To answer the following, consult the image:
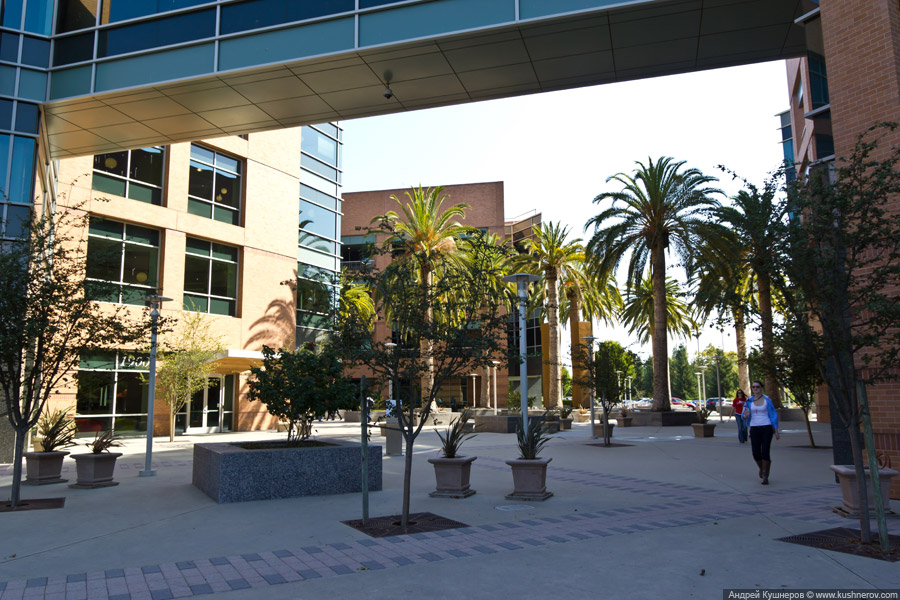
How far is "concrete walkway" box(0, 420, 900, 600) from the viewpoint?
5629 millimetres

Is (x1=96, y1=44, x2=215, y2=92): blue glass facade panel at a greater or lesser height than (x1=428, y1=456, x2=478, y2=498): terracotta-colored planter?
greater

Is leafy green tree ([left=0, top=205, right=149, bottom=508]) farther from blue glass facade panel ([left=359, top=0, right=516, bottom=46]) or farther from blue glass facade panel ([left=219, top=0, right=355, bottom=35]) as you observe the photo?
blue glass facade panel ([left=359, top=0, right=516, bottom=46])

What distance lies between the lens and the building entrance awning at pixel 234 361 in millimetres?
→ 27453

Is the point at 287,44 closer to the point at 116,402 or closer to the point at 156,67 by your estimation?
the point at 156,67

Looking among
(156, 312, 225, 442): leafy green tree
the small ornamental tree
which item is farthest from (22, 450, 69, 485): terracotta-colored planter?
(156, 312, 225, 442): leafy green tree

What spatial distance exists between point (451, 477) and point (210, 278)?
22334 millimetres

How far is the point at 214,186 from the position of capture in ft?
99.7

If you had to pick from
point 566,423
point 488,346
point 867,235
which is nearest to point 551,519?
point 488,346

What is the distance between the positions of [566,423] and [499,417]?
4350 millimetres

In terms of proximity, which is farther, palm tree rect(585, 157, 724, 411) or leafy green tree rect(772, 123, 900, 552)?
palm tree rect(585, 157, 724, 411)

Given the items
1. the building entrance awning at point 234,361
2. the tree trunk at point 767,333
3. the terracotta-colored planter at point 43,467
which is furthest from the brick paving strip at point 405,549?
the building entrance awning at point 234,361

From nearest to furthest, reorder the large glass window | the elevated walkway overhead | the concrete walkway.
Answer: the concrete walkway → the elevated walkway overhead → the large glass window

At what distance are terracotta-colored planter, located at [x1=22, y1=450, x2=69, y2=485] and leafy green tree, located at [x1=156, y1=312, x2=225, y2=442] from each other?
32.8 feet

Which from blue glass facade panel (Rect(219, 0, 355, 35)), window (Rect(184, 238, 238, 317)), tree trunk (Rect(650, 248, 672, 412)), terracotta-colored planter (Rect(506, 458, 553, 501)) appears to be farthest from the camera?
tree trunk (Rect(650, 248, 672, 412))
